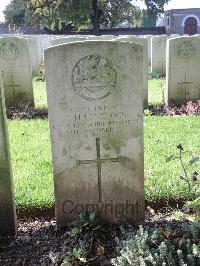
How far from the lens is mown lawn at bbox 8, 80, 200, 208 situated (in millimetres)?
4383

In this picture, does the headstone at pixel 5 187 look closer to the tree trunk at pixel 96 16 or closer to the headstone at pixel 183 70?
the headstone at pixel 183 70

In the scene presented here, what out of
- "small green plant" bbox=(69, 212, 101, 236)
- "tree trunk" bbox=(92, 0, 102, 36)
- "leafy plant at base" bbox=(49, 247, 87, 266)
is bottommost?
"leafy plant at base" bbox=(49, 247, 87, 266)

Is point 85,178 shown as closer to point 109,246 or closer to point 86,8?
point 109,246

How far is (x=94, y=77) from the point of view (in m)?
3.38

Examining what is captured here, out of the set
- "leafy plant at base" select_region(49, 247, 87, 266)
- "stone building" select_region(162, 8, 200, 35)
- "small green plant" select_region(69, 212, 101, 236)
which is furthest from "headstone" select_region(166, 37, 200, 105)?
"stone building" select_region(162, 8, 200, 35)

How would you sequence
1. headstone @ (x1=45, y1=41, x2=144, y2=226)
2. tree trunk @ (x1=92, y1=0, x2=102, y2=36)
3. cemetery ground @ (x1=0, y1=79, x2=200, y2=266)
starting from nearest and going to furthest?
1. cemetery ground @ (x1=0, y1=79, x2=200, y2=266)
2. headstone @ (x1=45, y1=41, x2=144, y2=226)
3. tree trunk @ (x1=92, y1=0, x2=102, y2=36)

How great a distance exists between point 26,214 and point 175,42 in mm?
5554

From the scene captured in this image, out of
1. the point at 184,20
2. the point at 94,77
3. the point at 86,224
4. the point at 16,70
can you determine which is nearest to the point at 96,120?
the point at 94,77

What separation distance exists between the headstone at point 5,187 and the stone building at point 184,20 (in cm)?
4604

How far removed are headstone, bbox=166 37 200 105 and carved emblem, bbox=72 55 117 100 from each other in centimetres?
535

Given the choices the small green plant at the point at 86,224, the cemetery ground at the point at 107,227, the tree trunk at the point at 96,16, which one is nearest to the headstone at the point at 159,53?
the cemetery ground at the point at 107,227

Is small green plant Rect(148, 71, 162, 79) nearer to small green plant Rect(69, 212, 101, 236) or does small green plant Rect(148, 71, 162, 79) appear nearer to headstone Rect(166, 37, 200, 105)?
headstone Rect(166, 37, 200, 105)

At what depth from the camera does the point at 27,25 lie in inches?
1719

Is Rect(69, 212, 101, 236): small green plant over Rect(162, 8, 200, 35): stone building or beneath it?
beneath
